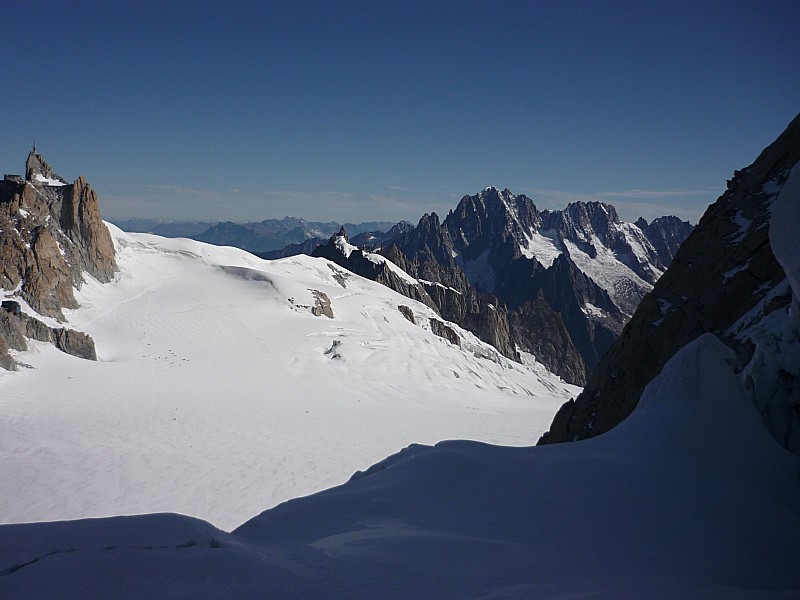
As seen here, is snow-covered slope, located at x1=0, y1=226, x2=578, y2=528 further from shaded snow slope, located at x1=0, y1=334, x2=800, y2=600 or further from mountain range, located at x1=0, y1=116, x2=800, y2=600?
shaded snow slope, located at x1=0, y1=334, x2=800, y2=600

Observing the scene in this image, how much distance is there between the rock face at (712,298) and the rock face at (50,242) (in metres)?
28.0

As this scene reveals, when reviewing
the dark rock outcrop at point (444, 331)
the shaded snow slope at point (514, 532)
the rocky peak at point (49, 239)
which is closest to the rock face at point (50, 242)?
the rocky peak at point (49, 239)

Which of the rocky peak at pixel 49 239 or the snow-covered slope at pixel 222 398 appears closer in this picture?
the snow-covered slope at pixel 222 398

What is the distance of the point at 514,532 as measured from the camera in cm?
506

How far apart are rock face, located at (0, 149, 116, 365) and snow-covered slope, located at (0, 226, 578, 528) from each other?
1.80m

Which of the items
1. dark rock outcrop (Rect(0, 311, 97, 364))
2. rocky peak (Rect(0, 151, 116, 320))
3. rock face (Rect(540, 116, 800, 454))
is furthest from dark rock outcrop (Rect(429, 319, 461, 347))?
rock face (Rect(540, 116, 800, 454))

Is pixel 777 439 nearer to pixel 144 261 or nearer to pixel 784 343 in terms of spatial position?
pixel 784 343

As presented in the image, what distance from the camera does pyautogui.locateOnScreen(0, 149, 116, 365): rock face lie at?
29.9 m

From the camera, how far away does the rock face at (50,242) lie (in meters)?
29.9

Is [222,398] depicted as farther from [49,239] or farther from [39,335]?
[49,239]

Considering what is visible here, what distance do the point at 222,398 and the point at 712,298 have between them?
75.3 ft

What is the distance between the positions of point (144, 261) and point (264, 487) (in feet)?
148

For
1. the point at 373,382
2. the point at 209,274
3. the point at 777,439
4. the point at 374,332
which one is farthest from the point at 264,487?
the point at 209,274

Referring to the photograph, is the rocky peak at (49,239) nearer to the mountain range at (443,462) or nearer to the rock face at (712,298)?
the mountain range at (443,462)
